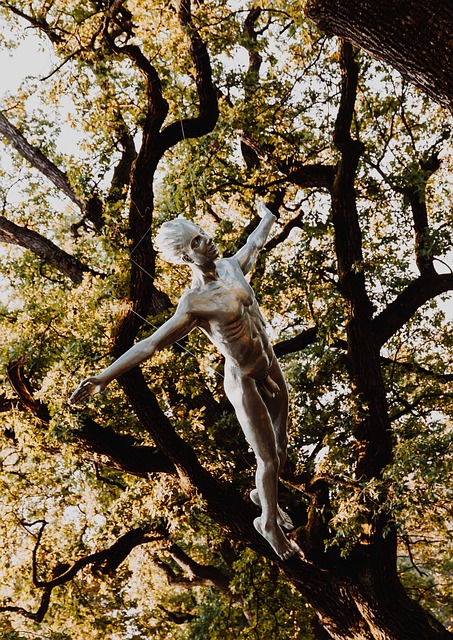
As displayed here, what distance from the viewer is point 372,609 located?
6859 millimetres

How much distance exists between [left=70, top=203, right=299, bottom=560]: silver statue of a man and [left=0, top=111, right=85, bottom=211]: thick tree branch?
6.86 m

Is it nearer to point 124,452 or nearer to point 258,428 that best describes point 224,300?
point 258,428

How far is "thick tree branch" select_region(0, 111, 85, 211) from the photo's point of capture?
33.8 feet

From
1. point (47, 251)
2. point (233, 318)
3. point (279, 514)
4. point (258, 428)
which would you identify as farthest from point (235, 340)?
point (47, 251)

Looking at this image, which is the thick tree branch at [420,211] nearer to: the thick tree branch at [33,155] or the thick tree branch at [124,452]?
the thick tree branch at [124,452]

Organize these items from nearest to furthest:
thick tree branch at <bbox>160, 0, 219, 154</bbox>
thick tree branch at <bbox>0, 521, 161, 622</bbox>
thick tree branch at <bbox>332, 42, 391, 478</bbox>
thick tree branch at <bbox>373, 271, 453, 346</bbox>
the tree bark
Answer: the tree bark < thick tree branch at <bbox>160, 0, 219, 154</bbox> < thick tree branch at <bbox>332, 42, 391, 478</bbox> < thick tree branch at <bbox>373, 271, 453, 346</bbox> < thick tree branch at <bbox>0, 521, 161, 622</bbox>

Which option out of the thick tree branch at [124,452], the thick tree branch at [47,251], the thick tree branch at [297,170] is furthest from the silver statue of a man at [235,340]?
the thick tree branch at [47,251]

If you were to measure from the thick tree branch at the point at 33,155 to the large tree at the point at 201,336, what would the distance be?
45mm

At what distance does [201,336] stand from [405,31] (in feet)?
19.3

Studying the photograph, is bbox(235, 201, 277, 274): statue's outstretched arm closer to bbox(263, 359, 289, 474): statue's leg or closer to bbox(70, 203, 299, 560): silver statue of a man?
bbox(70, 203, 299, 560): silver statue of a man

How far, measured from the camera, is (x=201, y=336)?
28.4 ft

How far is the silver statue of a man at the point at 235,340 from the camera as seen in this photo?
3.48m

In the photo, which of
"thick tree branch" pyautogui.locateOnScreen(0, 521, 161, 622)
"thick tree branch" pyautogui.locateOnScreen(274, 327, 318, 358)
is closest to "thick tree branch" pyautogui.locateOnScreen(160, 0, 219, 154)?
"thick tree branch" pyautogui.locateOnScreen(274, 327, 318, 358)

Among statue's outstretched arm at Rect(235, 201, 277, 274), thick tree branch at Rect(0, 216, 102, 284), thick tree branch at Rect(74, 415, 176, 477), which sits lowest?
statue's outstretched arm at Rect(235, 201, 277, 274)
